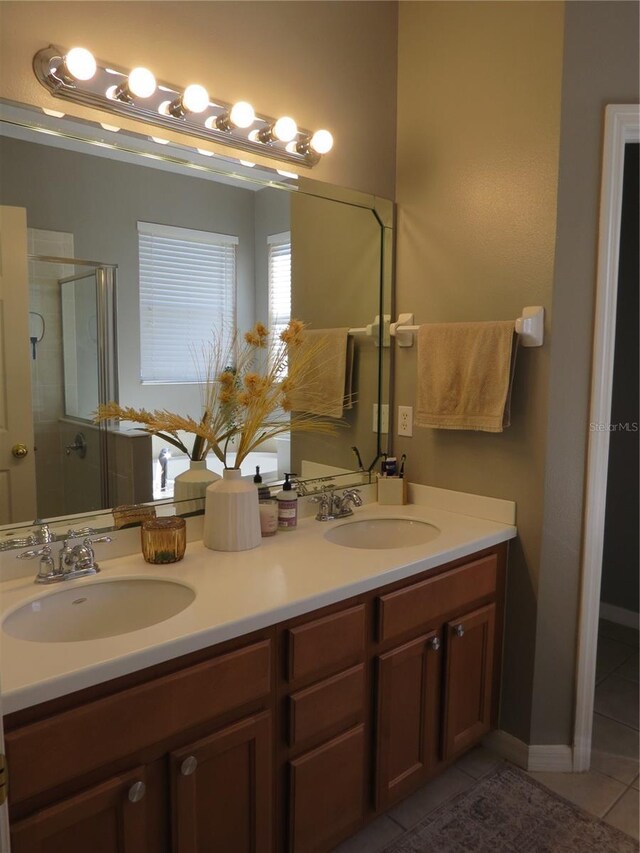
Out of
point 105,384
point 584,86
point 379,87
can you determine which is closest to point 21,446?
point 105,384

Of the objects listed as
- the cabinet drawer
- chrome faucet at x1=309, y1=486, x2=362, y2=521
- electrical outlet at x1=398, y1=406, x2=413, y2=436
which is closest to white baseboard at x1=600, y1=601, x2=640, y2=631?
the cabinet drawer

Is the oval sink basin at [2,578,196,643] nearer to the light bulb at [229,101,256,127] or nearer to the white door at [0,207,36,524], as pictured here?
the white door at [0,207,36,524]

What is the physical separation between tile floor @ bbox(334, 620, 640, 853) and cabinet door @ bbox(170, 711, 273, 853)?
52 cm

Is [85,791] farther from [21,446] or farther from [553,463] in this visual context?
[553,463]

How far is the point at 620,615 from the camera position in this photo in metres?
3.10

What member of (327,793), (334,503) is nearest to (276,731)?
(327,793)

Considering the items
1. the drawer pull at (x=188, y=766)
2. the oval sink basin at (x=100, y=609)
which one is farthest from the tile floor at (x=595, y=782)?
the oval sink basin at (x=100, y=609)

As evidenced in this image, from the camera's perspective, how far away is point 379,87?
2.20m

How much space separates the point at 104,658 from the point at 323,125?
1.76m

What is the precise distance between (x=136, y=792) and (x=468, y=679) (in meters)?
1.13

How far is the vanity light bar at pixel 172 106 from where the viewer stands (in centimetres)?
145

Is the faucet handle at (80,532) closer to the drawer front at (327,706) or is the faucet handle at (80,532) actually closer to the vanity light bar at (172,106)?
the drawer front at (327,706)

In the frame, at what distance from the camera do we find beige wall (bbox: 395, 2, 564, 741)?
1.88 meters

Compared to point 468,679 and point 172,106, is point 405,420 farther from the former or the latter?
point 172,106
